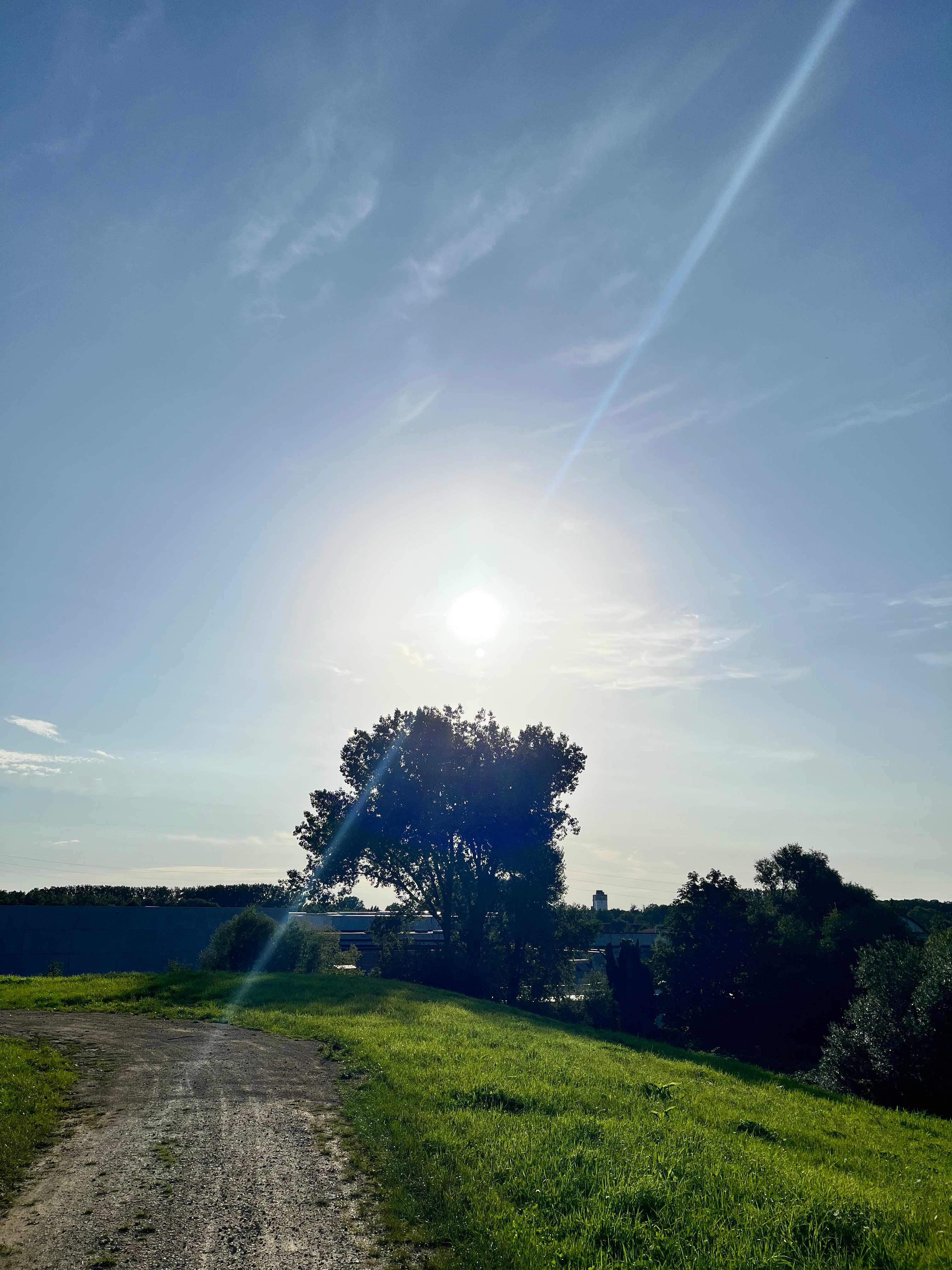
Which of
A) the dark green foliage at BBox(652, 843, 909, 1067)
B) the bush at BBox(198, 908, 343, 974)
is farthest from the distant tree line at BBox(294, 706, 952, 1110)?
the bush at BBox(198, 908, 343, 974)

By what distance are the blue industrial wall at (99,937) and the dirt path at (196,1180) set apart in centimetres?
4816

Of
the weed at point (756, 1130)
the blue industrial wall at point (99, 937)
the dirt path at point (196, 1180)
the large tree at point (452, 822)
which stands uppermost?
the large tree at point (452, 822)

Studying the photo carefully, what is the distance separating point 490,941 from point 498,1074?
44172mm

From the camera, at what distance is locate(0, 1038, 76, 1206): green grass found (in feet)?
30.5

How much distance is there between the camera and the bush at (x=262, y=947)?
40844 millimetres

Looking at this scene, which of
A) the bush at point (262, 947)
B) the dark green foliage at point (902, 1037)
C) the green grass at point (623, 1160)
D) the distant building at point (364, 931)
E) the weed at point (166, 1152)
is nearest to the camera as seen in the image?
the green grass at point (623, 1160)

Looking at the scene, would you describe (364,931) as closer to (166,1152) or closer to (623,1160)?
(166,1152)

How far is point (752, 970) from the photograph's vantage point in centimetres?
5019

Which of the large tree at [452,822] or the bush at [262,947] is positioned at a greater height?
the large tree at [452,822]

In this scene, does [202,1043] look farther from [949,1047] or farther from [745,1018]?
[745,1018]

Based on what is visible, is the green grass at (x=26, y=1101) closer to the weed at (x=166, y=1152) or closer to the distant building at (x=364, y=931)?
the weed at (x=166, y=1152)

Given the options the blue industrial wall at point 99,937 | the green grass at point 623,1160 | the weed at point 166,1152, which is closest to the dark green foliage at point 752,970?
the green grass at point 623,1160

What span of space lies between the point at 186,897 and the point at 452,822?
3902 cm

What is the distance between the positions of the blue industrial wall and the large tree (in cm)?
1697
